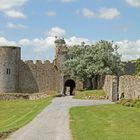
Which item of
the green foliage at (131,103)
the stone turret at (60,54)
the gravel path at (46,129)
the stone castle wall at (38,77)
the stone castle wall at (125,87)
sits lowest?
the gravel path at (46,129)

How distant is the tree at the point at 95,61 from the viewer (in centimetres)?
7206

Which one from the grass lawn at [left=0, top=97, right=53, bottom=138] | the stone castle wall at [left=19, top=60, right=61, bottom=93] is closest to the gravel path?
the grass lawn at [left=0, top=97, right=53, bottom=138]

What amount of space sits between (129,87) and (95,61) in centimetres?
2487

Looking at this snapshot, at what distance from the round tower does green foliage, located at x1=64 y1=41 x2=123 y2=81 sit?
9.28 meters

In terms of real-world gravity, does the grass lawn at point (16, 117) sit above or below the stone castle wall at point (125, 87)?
below

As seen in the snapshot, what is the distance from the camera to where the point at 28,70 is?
82125 mm

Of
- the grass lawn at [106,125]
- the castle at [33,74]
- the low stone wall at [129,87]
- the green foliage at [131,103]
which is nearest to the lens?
the grass lawn at [106,125]

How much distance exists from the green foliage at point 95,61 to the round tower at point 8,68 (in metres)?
9.28

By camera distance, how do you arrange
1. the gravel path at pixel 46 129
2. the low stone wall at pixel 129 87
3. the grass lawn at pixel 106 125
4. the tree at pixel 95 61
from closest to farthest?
the gravel path at pixel 46 129 → the grass lawn at pixel 106 125 → the low stone wall at pixel 129 87 → the tree at pixel 95 61

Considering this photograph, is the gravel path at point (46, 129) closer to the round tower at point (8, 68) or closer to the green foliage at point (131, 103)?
the green foliage at point (131, 103)

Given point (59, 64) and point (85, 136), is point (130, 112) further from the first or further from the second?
point (59, 64)

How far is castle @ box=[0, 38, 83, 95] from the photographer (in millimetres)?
79625

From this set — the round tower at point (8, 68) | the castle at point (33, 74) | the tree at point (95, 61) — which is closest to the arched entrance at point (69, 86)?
the castle at point (33, 74)

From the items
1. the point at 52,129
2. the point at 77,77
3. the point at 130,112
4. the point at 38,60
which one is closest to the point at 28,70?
the point at 38,60
